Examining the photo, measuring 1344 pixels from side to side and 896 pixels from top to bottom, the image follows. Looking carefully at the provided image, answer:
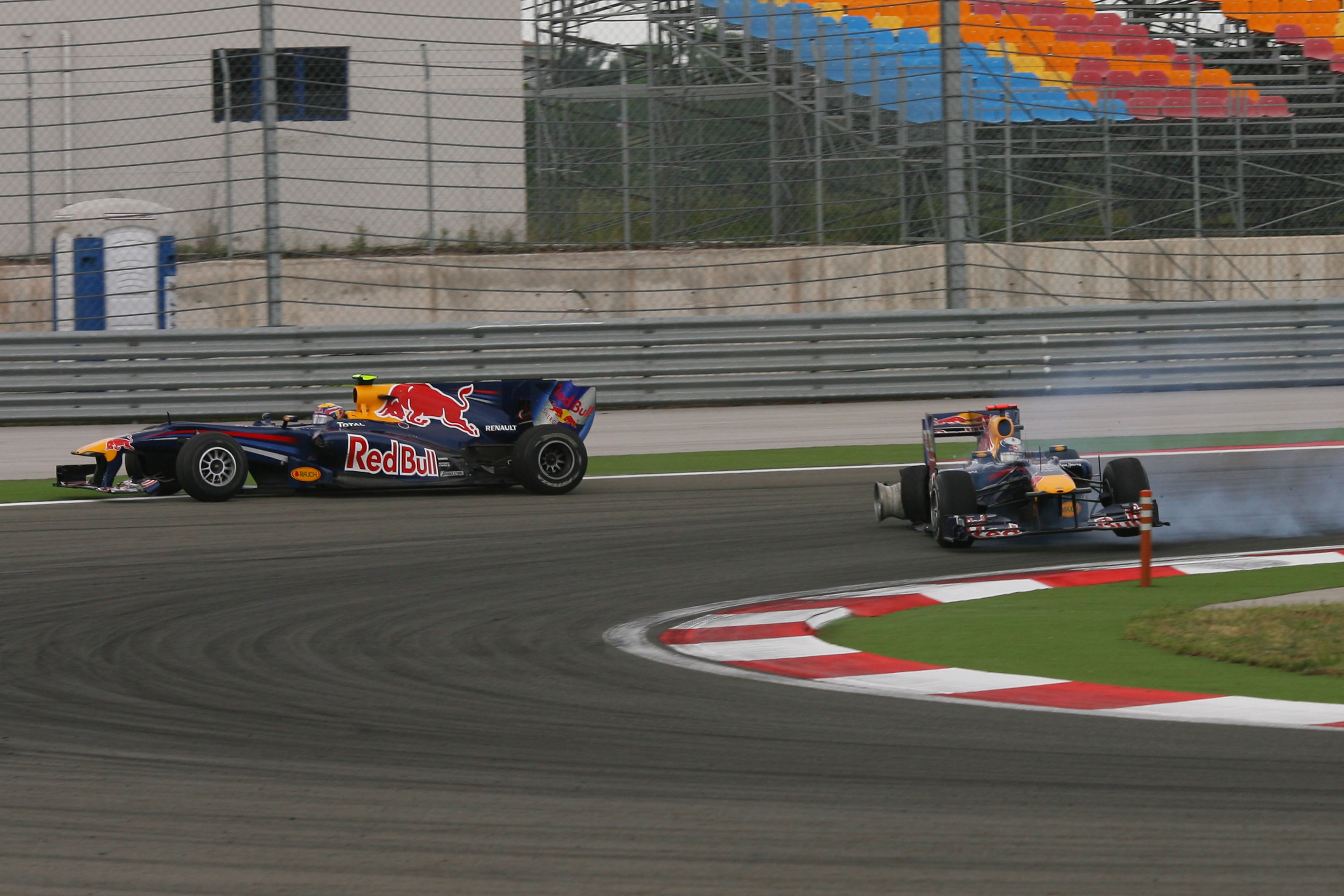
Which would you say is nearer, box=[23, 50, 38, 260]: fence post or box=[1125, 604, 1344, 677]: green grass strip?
box=[1125, 604, 1344, 677]: green grass strip

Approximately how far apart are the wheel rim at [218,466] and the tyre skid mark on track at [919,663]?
4.06 meters

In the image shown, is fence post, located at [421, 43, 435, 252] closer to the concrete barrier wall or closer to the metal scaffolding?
the concrete barrier wall

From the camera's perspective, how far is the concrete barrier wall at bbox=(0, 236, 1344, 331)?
15.8 meters

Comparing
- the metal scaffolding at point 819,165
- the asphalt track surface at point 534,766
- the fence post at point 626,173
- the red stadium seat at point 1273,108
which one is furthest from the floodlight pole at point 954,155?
the asphalt track surface at point 534,766

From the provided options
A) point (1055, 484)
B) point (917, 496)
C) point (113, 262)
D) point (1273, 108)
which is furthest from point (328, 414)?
point (1273, 108)

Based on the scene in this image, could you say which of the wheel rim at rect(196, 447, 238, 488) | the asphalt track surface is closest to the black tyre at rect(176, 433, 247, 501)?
the wheel rim at rect(196, 447, 238, 488)

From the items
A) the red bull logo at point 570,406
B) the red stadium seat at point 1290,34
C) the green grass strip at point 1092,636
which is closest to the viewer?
the green grass strip at point 1092,636

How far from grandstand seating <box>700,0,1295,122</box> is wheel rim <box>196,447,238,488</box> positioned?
29.5ft

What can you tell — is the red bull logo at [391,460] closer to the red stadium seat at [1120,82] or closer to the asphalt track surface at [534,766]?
the asphalt track surface at [534,766]

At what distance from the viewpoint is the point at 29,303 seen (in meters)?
15.8

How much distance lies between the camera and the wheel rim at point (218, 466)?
9.55 metres

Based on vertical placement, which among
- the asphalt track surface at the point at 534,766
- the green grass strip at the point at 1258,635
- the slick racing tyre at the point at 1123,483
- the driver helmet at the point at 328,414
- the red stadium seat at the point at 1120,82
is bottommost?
the asphalt track surface at the point at 534,766

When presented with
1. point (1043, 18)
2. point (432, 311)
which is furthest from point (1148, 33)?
point (432, 311)

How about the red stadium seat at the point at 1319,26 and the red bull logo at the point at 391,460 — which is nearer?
the red bull logo at the point at 391,460
